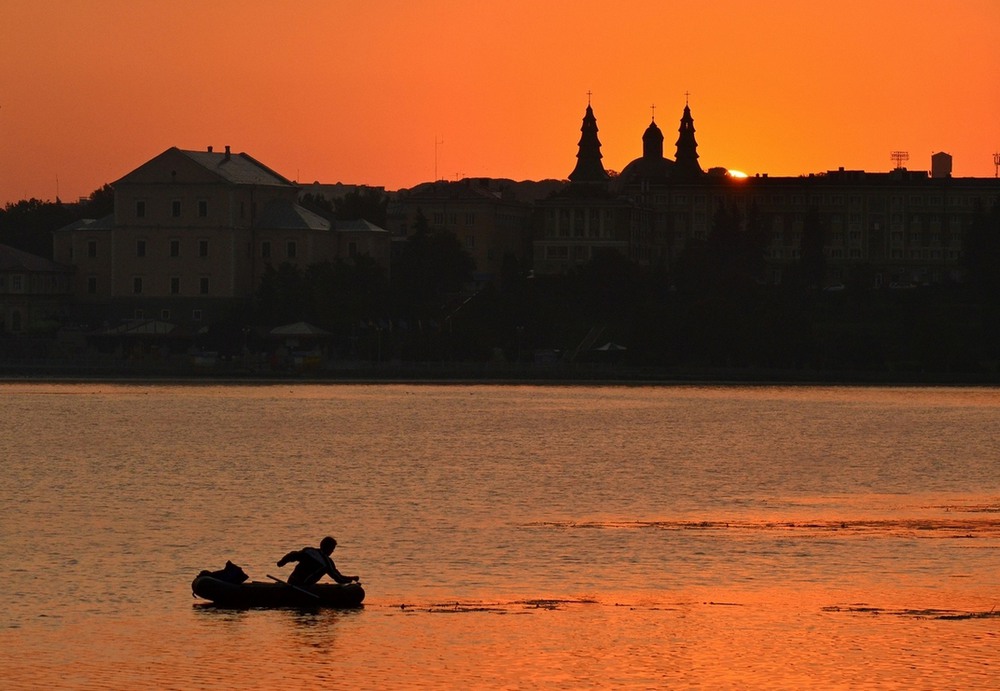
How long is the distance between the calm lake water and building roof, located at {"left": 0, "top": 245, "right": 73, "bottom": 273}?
53497mm

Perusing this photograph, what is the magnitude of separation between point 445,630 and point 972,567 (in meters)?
15.2

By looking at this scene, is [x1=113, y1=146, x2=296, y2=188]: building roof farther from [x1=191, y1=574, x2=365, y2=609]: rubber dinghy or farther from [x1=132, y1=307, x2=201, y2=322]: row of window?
[x1=191, y1=574, x2=365, y2=609]: rubber dinghy

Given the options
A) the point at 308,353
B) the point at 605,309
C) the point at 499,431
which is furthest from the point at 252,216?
the point at 499,431

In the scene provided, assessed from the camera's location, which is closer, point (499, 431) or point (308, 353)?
point (499, 431)

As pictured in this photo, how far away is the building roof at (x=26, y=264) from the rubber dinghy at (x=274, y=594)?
123544 mm

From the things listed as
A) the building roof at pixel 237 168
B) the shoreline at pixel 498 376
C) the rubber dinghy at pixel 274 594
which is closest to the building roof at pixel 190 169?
the building roof at pixel 237 168

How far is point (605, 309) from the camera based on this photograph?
167125 millimetres

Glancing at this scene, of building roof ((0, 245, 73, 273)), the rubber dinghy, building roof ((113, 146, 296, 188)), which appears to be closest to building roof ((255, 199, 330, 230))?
building roof ((113, 146, 296, 188))

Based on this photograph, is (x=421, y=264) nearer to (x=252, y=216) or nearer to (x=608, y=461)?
(x=252, y=216)

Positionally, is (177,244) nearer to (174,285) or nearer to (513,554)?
(174,285)

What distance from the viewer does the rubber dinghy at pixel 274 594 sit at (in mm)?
45875

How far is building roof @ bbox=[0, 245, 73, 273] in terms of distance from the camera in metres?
166

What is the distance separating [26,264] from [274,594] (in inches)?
4920

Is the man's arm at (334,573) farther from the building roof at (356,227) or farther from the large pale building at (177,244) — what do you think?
the building roof at (356,227)
